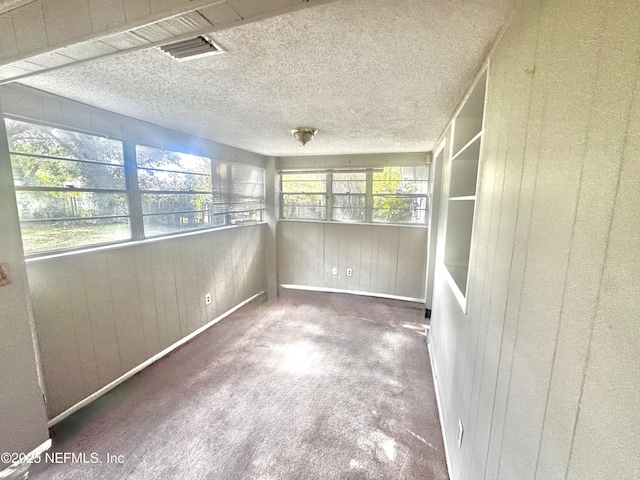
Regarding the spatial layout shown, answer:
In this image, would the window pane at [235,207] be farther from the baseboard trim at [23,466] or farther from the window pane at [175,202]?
the baseboard trim at [23,466]

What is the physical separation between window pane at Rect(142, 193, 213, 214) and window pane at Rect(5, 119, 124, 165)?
399 mm

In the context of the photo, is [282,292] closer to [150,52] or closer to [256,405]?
[256,405]

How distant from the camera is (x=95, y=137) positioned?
2047 millimetres

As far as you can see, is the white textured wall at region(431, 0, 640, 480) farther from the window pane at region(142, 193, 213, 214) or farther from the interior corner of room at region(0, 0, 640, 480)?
the window pane at region(142, 193, 213, 214)

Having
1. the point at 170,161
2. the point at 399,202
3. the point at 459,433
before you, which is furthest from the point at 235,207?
the point at 459,433

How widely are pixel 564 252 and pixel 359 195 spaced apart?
143 inches

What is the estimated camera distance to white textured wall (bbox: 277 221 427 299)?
13.1 feet

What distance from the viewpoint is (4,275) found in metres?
1.43

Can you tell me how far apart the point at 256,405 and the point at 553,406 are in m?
1.96

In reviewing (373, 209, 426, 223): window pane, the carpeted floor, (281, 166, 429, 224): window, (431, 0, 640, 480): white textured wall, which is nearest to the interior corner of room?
(431, 0, 640, 480): white textured wall

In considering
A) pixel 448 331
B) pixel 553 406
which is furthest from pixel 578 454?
pixel 448 331

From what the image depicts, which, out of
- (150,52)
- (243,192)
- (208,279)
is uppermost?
(150,52)

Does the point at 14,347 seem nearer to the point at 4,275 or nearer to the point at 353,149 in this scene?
the point at 4,275

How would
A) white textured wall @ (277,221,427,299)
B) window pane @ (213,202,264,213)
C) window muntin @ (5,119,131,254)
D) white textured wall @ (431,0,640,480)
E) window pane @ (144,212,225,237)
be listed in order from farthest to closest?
white textured wall @ (277,221,427,299), window pane @ (213,202,264,213), window pane @ (144,212,225,237), window muntin @ (5,119,131,254), white textured wall @ (431,0,640,480)
